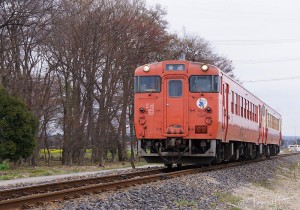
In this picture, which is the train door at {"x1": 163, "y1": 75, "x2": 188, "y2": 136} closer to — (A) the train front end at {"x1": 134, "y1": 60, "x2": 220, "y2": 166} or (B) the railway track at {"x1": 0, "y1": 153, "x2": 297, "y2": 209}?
(A) the train front end at {"x1": 134, "y1": 60, "x2": 220, "y2": 166}

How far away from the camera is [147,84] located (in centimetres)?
1800

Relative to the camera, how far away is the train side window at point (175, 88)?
1781cm

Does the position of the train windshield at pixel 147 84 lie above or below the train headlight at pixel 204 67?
below

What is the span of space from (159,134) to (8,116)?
1318 cm

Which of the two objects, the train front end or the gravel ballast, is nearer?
the gravel ballast

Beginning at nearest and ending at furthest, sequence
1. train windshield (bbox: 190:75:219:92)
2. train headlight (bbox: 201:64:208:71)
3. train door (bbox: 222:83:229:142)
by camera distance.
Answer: train windshield (bbox: 190:75:219:92), train headlight (bbox: 201:64:208:71), train door (bbox: 222:83:229:142)

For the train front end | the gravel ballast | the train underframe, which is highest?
the train front end

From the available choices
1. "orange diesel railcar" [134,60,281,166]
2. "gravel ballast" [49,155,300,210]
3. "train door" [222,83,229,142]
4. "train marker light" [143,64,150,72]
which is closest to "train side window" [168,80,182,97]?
"orange diesel railcar" [134,60,281,166]

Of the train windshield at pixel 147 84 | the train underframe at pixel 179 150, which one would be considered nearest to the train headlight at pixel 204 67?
the train windshield at pixel 147 84

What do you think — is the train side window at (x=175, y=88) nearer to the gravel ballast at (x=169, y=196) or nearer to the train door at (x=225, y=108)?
the train door at (x=225, y=108)

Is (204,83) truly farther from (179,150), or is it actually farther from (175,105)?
(179,150)

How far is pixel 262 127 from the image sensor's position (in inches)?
1167

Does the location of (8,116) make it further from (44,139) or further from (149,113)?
(44,139)

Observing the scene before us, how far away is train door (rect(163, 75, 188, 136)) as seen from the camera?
17484 millimetres
